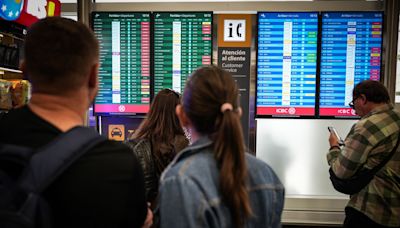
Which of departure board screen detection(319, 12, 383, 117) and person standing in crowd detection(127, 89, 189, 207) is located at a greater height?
departure board screen detection(319, 12, 383, 117)

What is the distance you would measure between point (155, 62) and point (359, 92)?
184cm

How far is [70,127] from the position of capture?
0.91 metres

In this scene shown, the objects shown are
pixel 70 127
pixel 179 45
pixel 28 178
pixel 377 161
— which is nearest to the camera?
pixel 28 178

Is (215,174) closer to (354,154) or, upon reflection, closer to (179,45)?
(354,154)

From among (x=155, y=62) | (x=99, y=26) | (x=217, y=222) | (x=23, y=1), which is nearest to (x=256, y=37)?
(x=155, y=62)

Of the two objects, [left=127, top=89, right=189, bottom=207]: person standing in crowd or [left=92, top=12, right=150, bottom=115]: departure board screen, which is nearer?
[left=127, top=89, right=189, bottom=207]: person standing in crowd

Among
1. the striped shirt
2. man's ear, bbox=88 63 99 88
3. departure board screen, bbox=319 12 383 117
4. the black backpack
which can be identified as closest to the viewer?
the black backpack

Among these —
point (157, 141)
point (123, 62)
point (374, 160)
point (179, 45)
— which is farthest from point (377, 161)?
point (123, 62)

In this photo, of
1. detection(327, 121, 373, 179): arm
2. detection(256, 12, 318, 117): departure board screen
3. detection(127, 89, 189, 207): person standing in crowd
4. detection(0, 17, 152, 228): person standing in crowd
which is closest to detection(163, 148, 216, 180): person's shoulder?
detection(0, 17, 152, 228): person standing in crowd

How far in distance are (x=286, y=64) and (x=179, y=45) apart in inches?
41.5

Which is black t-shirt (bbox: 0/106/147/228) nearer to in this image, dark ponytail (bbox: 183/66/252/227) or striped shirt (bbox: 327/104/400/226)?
dark ponytail (bbox: 183/66/252/227)

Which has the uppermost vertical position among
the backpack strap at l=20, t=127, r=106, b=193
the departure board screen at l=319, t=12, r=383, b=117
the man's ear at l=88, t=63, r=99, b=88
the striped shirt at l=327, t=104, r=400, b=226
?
the departure board screen at l=319, t=12, r=383, b=117

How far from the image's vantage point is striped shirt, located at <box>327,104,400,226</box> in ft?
7.29

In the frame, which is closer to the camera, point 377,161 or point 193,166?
point 193,166
